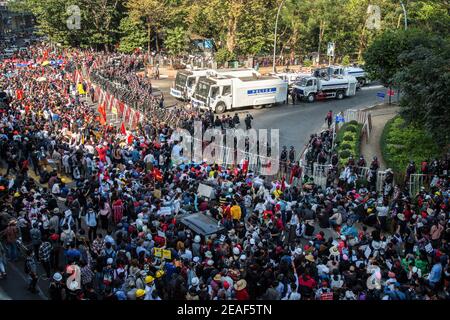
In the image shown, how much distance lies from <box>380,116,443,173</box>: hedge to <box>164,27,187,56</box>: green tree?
98.2ft

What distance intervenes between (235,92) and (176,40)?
21.8m

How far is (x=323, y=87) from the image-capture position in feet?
116

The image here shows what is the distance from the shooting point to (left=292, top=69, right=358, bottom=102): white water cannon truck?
35031 mm

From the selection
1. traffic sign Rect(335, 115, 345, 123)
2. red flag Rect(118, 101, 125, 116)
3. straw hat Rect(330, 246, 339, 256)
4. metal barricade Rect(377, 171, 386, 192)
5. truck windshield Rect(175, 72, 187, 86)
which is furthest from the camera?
truck windshield Rect(175, 72, 187, 86)

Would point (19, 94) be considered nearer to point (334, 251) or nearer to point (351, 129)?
point (351, 129)

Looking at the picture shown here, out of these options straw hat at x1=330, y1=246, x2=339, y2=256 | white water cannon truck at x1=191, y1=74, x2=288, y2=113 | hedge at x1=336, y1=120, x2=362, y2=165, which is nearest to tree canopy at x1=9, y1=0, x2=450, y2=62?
white water cannon truck at x1=191, y1=74, x2=288, y2=113

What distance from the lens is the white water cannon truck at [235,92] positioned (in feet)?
102

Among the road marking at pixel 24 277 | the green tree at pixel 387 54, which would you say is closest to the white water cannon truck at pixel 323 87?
the green tree at pixel 387 54

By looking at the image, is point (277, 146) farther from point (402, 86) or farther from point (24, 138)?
point (24, 138)

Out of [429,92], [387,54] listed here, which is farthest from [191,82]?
[429,92]

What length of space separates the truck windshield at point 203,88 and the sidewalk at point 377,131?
999cm

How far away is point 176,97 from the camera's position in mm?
35031

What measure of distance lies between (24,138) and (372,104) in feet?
78.3

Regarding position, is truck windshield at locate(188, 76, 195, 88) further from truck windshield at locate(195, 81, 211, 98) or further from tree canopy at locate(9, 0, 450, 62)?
tree canopy at locate(9, 0, 450, 62)
